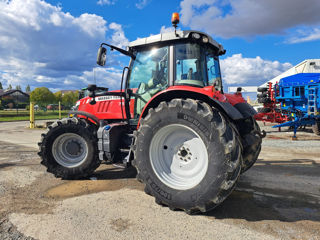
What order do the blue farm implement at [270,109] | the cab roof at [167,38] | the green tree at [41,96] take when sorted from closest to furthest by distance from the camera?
the cab roof at [167,38], the blue farm implement at [270,109], the green tree at [41,96]

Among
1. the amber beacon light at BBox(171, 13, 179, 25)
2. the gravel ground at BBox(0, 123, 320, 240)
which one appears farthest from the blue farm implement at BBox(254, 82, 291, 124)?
the amber beacon light at BBox(171, 13, 179, 25)

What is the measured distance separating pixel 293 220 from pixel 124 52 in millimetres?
3620

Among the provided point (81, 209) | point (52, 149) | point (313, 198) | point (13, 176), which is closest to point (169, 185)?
point (81, 209)

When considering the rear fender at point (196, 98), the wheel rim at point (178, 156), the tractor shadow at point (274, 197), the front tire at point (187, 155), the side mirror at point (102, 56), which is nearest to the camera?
A: the front tire at point (187, 155)

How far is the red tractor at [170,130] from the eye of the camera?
9.30ft

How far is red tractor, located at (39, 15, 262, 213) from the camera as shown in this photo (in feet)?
9.30

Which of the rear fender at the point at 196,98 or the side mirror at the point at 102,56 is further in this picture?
the side mirror at the point at 102,56

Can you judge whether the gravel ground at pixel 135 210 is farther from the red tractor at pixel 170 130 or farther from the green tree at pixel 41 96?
the green tree at pixel 41 96

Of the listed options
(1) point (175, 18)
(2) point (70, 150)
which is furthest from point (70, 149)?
(1) point (175, 18)

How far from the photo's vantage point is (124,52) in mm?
4172

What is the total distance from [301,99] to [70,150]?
11.2 meters

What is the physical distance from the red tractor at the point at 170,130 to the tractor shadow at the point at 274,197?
17.6 inches

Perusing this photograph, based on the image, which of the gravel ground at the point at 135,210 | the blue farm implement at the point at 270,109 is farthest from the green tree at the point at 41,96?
the gravel ground at the point at 135,210

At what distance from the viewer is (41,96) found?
4659cm
